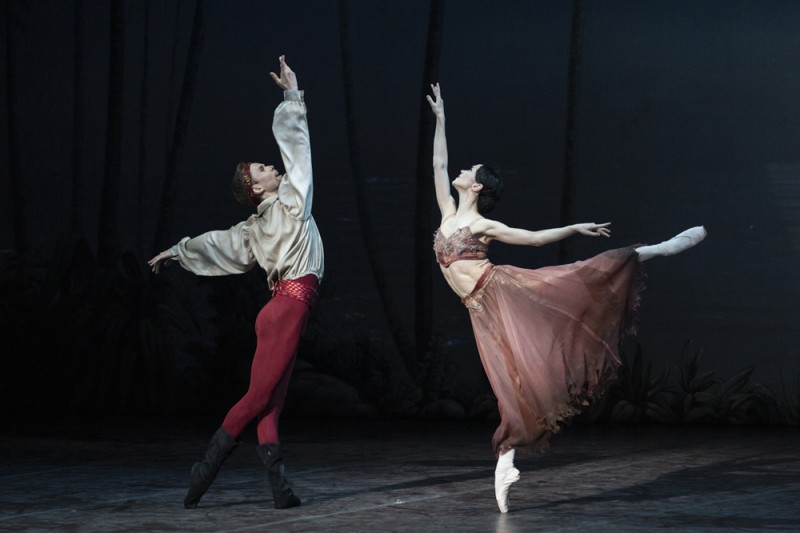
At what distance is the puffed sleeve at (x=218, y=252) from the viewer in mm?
4516

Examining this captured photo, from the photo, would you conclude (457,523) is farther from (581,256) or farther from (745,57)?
(745,57)

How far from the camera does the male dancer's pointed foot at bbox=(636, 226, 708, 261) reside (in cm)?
→ 438

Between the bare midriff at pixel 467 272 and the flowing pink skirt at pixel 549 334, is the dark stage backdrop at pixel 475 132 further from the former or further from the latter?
the bare midriff at pixel 467 272

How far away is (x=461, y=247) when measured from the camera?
14.8 feet

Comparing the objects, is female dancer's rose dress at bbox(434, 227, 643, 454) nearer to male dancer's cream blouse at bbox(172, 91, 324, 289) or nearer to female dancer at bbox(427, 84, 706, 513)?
female dancer at bbox(427, 84, 706, 513)

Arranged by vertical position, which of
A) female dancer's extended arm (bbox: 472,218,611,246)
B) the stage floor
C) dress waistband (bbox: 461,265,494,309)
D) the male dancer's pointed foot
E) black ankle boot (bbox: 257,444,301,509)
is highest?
female dancer's extended arm (bbox: 472,218,611,246)

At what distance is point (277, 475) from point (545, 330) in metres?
1.08

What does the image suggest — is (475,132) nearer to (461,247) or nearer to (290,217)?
(461,247)

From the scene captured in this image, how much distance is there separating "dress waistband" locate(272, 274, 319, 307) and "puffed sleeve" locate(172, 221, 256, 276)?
0.63 feet

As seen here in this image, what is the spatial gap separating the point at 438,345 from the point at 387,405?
0.52 metres

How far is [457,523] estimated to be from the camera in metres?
4.10

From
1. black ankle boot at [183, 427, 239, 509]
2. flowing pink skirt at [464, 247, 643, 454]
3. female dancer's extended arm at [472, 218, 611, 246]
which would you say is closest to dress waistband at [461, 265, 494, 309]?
flowing pink skirt at [464, 247, 643, 454]

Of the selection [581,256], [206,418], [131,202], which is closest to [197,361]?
[206,418]

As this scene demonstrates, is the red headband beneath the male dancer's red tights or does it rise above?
above
